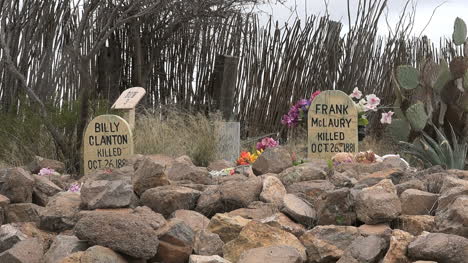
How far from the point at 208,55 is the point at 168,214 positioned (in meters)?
7.01

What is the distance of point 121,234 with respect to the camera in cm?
345

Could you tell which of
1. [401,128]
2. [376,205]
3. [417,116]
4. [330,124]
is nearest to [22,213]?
[376,205]

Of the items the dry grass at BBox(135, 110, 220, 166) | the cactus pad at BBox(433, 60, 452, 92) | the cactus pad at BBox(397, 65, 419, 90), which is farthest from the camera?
the cactus pad at BBox(397, 65, 419, 90)

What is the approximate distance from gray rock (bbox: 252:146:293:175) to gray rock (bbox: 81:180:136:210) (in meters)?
1.13

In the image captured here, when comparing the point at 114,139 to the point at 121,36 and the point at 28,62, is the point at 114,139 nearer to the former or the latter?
the point at 28,62

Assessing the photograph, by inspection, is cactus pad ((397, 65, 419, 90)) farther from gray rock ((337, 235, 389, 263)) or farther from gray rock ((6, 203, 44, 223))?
gray rock ((337, 235, 389, 263))

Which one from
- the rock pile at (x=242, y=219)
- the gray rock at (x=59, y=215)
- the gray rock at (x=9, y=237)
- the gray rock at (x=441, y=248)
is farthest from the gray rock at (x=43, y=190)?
the gray rock at (x=441, y=248)

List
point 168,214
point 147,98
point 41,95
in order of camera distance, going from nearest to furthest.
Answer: point 168,214 < point 41,95 < point 147,98

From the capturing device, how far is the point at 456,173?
4602mm

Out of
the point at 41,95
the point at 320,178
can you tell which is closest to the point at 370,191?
the point at 320,178

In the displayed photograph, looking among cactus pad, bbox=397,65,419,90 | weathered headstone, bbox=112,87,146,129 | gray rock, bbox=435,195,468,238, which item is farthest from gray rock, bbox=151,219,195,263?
cactus pad, bbox=397,65,419,90

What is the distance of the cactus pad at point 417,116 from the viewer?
7.71 metres

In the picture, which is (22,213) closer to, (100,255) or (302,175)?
(100,255)

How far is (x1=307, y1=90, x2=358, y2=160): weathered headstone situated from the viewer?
6547 mm
